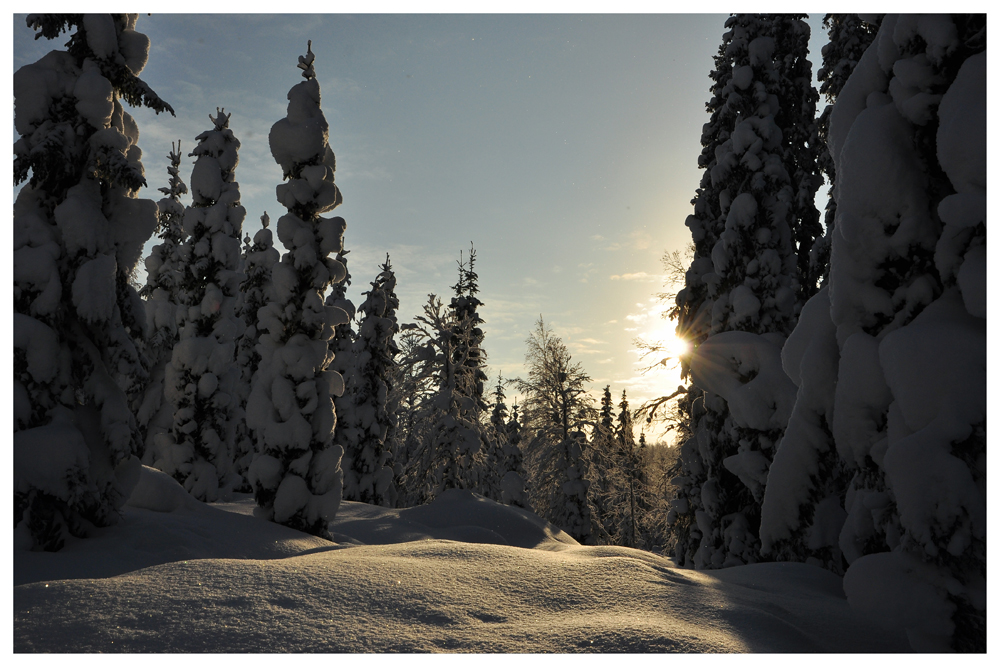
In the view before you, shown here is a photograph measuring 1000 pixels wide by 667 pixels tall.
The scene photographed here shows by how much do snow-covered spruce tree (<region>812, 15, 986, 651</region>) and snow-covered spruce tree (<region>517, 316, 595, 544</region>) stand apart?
65.6 ft

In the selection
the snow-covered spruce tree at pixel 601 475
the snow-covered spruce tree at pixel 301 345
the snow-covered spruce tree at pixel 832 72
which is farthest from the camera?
the snow-covered spruce tree at pixel 601 475

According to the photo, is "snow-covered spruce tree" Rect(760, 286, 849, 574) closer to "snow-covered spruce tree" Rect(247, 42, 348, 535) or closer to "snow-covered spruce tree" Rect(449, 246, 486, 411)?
"snow-covered spruce tree" Rect(247, 42, 348, 535)

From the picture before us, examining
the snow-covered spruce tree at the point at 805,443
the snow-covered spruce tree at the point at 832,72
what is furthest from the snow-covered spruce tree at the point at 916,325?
the snow-covered spruce tree at the point at 832,72

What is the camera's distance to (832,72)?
12.5 meters

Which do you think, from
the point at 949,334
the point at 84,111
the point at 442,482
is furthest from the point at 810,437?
the point at 442,482

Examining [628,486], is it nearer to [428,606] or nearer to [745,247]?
[745,247]

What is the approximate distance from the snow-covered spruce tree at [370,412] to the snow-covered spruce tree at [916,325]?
21.8m

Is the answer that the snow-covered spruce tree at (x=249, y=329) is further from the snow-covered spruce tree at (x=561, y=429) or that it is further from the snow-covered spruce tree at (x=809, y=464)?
the snow-covered spruce tree at (x=809, y=464)

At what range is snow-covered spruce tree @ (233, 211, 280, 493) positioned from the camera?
76.5 feet

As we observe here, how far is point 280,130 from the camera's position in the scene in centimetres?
1238

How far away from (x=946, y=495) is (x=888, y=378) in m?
0.91

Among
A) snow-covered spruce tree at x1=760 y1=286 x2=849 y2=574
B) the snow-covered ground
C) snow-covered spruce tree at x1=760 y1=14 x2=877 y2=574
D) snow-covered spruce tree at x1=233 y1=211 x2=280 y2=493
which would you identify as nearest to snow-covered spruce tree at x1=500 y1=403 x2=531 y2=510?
snow-covered spruce tree at x1=233 y1=211 x2=280 y2=493

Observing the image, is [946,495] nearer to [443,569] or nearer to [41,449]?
[443,569]

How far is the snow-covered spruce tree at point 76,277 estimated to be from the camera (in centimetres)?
726
